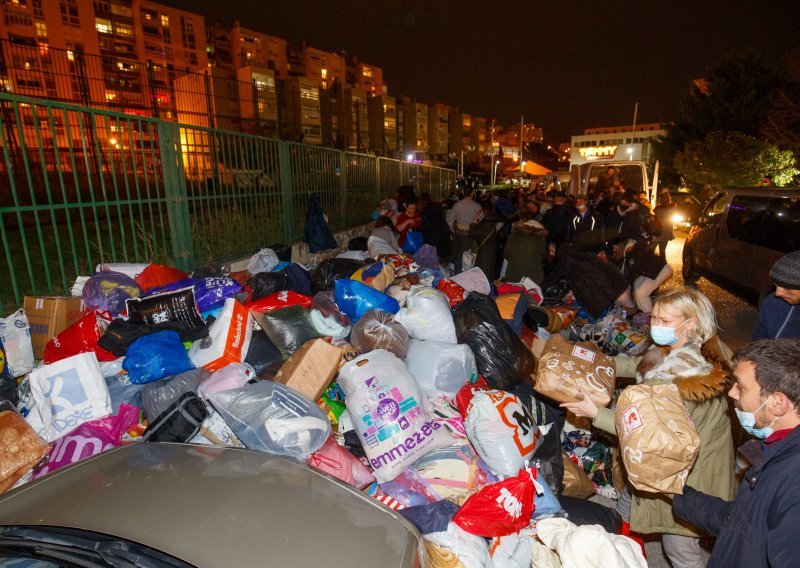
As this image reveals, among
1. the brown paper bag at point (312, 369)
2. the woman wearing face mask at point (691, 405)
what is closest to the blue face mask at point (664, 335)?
the woman wearing face mask at point (691, 405)

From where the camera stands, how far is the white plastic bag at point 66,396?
2.95 m

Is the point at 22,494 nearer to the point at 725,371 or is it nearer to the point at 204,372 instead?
the point at 204,372

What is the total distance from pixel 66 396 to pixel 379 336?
2.16m

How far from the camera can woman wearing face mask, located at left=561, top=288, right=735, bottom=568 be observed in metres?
2.08

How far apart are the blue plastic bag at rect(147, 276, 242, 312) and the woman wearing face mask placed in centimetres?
306

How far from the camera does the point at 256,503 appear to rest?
1740mm

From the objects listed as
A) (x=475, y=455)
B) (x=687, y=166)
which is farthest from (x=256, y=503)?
(x=687, y=166)

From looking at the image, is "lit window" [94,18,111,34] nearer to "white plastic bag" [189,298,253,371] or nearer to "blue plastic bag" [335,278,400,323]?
"blue plastic bag" [335,278,400,323]

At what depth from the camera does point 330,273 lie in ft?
16.8

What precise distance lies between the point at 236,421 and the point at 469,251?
225 inches

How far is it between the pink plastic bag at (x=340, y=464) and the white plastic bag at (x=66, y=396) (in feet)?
5.04

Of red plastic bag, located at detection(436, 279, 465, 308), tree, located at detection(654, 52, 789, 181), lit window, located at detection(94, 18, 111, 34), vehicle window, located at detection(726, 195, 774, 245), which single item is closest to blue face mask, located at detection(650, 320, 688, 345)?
red plastic bag, located at detection(436, 279, 465, 308)

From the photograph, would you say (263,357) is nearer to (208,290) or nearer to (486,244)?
(208,290)

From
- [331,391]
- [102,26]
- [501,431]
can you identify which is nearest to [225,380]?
[331,391]
